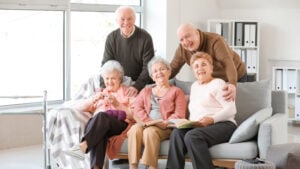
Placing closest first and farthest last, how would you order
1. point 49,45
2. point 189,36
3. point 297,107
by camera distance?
point 189,36 → point 49,45 → point 297,107

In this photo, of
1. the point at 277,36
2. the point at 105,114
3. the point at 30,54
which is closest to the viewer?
the point at 105,114

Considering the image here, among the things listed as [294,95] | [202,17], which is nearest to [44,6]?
[202,17]

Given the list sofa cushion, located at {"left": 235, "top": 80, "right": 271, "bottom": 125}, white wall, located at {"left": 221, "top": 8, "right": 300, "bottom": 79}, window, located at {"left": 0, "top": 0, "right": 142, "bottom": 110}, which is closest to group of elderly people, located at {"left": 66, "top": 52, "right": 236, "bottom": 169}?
sofa cushion, located at {"left": 235, "top": 80, "right": 271, "bottom": 125}

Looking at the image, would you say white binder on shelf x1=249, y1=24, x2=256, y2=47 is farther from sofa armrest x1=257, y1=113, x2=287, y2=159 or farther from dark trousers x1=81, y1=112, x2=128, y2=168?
dark trousers x1=81, y1=112, x2=128, y2=168

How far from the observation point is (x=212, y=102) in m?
4.22

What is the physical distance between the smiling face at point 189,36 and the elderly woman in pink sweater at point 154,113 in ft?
0.81

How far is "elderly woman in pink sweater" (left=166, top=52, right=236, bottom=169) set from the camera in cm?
398

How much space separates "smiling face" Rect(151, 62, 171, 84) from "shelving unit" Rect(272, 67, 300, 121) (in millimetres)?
3410

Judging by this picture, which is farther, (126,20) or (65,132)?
(126,20)

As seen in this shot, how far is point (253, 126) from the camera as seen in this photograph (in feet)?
13.0

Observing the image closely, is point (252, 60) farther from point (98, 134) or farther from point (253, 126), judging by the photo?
point (98, 134)

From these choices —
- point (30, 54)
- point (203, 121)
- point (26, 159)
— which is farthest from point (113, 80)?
point (30, 54)

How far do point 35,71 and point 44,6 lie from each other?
753 mm

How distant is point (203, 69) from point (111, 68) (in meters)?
0.79
